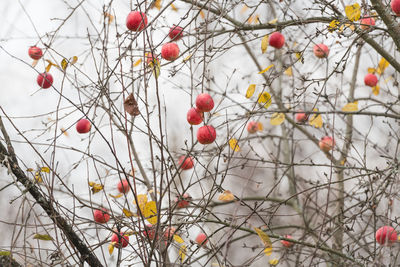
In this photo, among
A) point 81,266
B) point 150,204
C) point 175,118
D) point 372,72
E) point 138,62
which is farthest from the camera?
point 175,118

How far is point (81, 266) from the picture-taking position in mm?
1763

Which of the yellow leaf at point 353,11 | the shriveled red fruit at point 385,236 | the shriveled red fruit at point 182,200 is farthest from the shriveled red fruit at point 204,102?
the shriveled red fruit at point 385,236

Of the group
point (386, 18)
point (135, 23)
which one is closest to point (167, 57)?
point (135, 23)

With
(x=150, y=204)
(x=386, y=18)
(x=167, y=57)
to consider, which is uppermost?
(x=167, y=57)

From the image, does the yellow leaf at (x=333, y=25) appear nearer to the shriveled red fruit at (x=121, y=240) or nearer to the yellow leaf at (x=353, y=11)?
the yellow leaf at (x=353, y=11)

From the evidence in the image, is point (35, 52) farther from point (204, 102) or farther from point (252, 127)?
point (252, 127)

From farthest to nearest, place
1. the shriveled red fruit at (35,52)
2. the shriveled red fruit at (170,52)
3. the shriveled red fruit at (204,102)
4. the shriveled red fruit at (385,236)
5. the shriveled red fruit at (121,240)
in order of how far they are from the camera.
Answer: the shriveled red fruit at (35,52)
the shriveled red fruit at (170,52)
the shriveled red fruit at (204,102)
the shriveled red fruit at (385,236)
the shriveled red fruit at (121,240)

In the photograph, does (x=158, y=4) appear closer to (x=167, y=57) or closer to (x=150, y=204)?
(x=167, y=57)

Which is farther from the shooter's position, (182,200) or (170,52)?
(170,52)

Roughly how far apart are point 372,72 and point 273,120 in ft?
4.64

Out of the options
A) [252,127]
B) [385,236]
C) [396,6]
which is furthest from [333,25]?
[252,127]

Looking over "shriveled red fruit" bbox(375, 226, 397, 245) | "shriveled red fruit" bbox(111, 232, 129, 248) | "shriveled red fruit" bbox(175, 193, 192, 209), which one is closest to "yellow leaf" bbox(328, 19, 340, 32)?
"shriveled red fruit" bbox(375, 226, 397, 245)

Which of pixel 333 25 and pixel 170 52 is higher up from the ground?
pixel 170 52

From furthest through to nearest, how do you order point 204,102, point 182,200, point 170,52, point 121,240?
point 170,52, point 204,102, point 121,240, point 182,200
